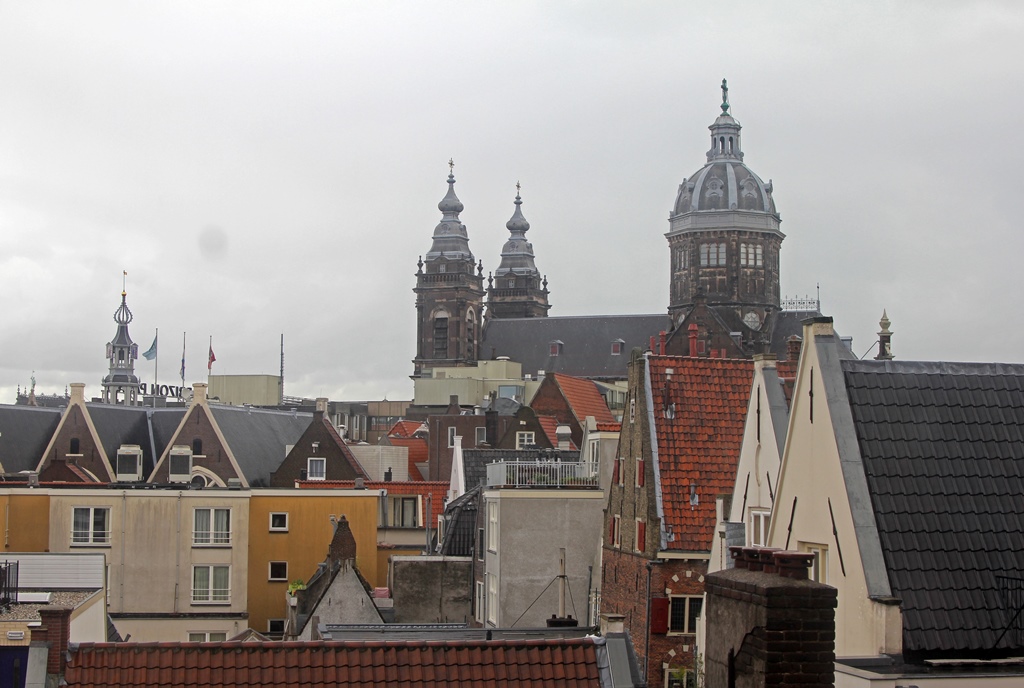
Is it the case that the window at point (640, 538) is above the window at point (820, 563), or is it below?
below

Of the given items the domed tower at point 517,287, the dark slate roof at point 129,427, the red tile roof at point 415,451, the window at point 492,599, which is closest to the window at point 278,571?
the window at point 492,599

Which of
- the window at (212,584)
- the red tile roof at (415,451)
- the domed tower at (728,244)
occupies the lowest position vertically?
the window at (212,584)

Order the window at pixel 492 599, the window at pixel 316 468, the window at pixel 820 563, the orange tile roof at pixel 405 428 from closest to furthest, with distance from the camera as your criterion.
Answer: the window at pixel 820 563
the window at pixel 492 599
the window at pixel 316 468
the orange tile roof at pixel 405 428

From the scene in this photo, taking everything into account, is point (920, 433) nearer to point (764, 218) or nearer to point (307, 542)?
point (307, 542)

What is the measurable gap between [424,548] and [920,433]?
37841 millimetres

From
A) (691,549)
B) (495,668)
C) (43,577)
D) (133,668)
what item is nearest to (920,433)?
(495,668)

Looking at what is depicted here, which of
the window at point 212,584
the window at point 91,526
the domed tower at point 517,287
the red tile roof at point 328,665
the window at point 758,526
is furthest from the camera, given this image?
the domed tower at point 517,287

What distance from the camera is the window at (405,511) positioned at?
5366 cm

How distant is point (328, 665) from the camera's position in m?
12.8

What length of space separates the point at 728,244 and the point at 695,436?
10719 centimetres

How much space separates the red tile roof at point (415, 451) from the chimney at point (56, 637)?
200 ft

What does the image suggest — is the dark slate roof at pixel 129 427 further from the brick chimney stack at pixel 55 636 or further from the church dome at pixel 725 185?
the church dome at pixel 725 185

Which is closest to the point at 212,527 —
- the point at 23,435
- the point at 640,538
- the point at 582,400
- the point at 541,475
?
the point at 541,475

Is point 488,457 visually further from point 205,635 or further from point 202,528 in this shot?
point 205,635
